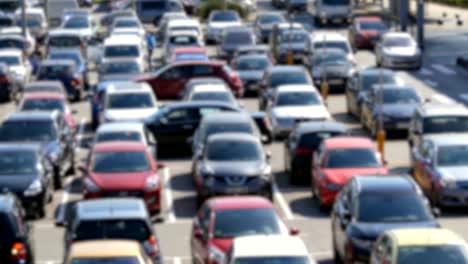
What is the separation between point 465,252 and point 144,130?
55.3 feet

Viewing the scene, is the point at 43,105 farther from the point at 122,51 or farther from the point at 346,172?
the point at 122,51

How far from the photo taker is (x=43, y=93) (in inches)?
1773

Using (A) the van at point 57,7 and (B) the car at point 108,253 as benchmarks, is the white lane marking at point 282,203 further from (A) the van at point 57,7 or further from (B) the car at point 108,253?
(A) the van at point 57,7

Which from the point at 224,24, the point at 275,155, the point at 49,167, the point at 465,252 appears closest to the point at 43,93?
the point at 275,155

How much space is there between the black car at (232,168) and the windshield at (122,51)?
23877 mm

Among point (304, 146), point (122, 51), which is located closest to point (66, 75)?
point (122, 51)

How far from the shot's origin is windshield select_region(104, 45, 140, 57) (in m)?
57.9

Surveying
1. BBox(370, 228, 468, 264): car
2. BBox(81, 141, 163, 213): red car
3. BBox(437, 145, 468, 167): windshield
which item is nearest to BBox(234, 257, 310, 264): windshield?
BBox(370, 228, 468, 264): car

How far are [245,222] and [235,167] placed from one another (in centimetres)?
780

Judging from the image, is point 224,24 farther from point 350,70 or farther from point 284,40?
point 350,70

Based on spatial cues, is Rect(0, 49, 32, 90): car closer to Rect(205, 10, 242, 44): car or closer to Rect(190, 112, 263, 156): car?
Rect(205, 10, 242, 44): car

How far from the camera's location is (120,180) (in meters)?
31.9

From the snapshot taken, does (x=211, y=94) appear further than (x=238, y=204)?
Yes

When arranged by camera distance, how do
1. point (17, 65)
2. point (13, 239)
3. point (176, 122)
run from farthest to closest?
point (17, 65), point (176, 122), point (13, 239)
